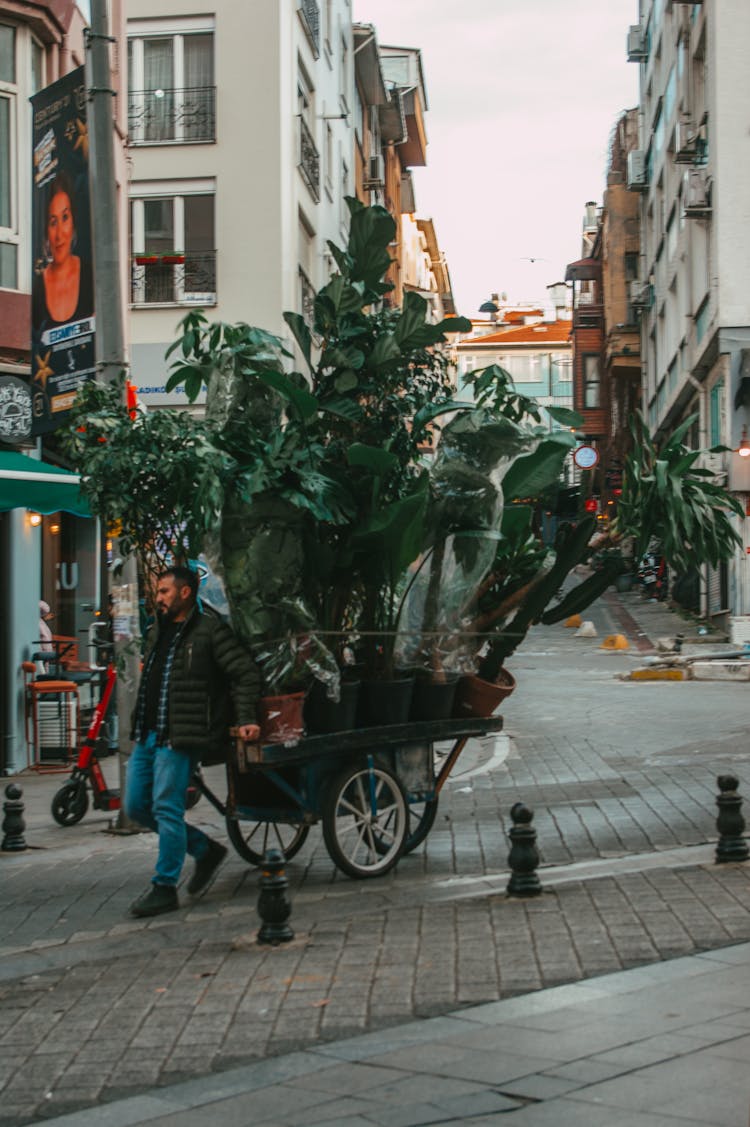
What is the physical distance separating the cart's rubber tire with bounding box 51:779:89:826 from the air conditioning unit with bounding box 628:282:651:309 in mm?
40445

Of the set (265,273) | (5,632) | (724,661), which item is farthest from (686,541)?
(265,273)

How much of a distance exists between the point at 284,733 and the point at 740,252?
87.7 ft

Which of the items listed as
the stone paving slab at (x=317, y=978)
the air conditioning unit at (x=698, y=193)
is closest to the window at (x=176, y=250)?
the air conditioning unit at (x=698, y=193)

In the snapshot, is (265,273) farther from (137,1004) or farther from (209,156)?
(137,1004)

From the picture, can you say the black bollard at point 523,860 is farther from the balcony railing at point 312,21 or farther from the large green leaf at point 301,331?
the balcony railing at point 312,21

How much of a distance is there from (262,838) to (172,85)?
2273 centimetres

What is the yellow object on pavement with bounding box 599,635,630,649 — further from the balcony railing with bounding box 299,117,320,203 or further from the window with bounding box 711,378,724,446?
the balcony railing with bounding box 299,117,320,203

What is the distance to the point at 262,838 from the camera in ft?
31.7

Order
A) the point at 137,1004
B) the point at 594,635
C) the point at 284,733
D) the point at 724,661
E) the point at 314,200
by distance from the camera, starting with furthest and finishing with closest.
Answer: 1. the point at 594,635
2. the point at 314,200
3. the point at 724,661
4. the point at 284,733
5. the point at 137,1004

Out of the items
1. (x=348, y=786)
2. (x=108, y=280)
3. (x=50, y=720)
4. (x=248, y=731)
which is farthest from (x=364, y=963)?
(x=50, y=720)

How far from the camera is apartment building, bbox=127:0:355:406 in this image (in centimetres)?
2833

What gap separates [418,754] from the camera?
886cm

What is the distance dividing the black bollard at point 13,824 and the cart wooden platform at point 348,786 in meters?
1.75

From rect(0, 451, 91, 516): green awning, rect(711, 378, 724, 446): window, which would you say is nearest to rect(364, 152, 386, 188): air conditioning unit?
rect(711, 378, 724, 446): window
